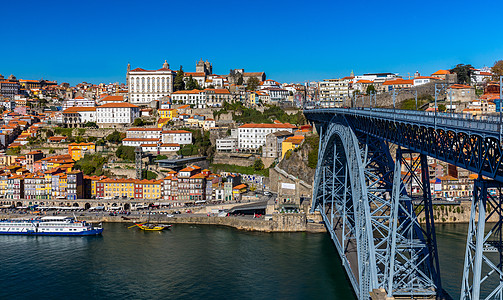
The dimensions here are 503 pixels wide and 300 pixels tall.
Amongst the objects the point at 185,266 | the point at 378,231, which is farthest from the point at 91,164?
the point at 378,231

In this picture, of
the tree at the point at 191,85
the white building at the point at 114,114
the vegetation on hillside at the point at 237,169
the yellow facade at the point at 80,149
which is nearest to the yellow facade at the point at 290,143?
the vegetation on hillside at the point at 237,169

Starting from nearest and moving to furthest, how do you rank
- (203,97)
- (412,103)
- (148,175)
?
(412,103)
(148,175)
(203,97)

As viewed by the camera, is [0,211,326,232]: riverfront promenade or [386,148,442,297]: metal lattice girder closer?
[386,148,442,297]: metal lattice girder

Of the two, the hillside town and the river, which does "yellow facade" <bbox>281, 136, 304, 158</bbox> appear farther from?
the river

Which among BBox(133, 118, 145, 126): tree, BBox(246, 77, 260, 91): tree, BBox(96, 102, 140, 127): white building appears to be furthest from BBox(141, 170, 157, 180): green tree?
BBox(246, 77, 260, 91): tree

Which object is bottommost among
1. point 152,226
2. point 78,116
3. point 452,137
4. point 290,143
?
point 152,226

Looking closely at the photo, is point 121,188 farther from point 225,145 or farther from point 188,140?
point 225,145

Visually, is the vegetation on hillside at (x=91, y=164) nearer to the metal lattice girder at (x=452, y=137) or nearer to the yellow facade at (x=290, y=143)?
the yellow facade at (x=290, y=143)
